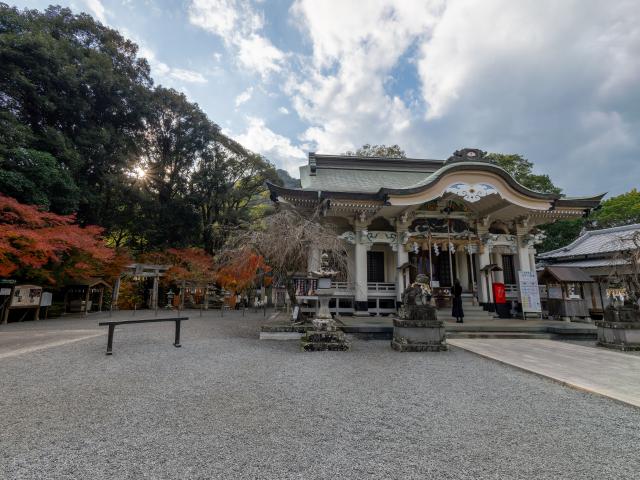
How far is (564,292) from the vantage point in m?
11.4

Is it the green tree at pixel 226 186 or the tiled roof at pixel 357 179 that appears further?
the green tree at pixel 226 186

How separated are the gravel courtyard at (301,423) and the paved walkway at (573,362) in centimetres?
35

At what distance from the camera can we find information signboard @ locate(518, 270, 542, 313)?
11.1m

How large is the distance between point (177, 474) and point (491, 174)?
12360mm

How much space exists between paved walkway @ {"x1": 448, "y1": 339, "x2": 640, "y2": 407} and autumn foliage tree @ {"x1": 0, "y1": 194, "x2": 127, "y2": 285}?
13872 mm

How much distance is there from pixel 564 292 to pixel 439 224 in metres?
5.45

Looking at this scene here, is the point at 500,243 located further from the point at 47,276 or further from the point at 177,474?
the point at 47,276

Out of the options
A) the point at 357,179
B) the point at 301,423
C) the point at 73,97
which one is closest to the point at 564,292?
the point at 357,179

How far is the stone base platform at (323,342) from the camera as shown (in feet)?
21.6

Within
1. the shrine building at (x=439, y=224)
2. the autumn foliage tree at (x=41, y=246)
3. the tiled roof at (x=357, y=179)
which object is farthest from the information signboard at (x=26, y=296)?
the tiled roof at (x=357, y=179)

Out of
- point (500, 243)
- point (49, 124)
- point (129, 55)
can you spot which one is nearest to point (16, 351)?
point (49, 124)

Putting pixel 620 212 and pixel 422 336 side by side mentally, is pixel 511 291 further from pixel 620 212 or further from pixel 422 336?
pixel 620 212

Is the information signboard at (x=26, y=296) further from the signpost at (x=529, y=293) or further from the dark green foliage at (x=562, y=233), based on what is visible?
the dark green foliage at (x=562, y=233)

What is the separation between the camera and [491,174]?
36.0ft
